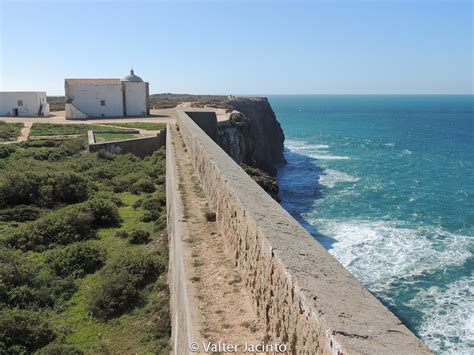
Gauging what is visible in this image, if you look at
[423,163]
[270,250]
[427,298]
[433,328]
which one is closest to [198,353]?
[270,250]

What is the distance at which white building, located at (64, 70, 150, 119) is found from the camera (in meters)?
39.5

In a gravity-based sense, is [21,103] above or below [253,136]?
above

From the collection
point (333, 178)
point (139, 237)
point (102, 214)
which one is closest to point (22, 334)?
point (139, 237)

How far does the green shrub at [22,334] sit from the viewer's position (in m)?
7.62

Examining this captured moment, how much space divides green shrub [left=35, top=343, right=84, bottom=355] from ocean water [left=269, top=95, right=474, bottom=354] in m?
9.37

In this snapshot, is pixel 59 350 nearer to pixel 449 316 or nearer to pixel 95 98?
pixel 449 316

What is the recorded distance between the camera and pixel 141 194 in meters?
17.2

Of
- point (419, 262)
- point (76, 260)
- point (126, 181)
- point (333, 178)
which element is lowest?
point (419, 262)

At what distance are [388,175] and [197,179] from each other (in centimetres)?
2795

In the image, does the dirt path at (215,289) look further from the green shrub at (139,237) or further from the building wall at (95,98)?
the building wall at (95,98)

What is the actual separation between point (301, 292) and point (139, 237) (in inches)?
369

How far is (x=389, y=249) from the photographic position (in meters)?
19.2

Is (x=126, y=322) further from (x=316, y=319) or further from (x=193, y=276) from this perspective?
(x=316, y=319)

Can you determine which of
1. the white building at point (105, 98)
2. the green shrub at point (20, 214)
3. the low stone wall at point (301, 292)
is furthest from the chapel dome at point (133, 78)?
the low stone wall at point (301, 292)
